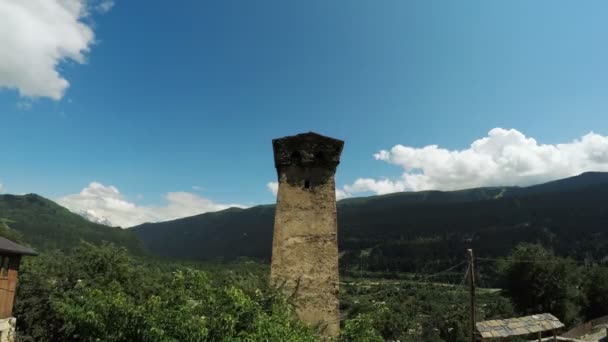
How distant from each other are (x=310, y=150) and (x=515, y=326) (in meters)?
17.4

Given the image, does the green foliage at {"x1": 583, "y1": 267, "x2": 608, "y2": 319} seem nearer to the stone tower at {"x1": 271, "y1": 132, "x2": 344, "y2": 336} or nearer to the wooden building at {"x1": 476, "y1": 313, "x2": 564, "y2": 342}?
the wooden building at {"x1": 476, "y1": 313, "x2": 564, "y2": 342}

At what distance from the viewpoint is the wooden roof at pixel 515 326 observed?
61.0ft

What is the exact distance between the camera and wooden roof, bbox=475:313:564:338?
18594 mm

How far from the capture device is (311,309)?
884 cm

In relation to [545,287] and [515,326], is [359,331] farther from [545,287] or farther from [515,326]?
[545,287]

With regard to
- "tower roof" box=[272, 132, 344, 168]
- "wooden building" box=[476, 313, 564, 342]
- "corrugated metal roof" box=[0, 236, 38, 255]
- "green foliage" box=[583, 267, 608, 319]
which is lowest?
"green foliage" box=[583, 267, 608, 319]

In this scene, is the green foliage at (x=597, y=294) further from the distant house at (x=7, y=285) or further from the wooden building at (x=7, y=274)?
the wooden building at (x=7, y=274)

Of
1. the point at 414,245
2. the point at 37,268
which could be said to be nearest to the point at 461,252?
the point at 414,245

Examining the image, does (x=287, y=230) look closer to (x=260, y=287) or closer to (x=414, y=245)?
(x=260, y=287)

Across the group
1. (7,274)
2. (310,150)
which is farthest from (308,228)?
(7,274)

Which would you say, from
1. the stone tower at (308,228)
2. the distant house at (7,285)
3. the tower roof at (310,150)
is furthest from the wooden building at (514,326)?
the distant house at (7,285)

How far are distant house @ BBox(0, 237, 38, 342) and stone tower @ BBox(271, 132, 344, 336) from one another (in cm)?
1618

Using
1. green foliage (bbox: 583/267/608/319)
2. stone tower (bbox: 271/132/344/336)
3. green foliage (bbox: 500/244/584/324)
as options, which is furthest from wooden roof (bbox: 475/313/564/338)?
green foliage (bbox: 583/267/608/319)

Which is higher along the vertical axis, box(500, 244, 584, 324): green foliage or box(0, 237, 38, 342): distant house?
box(0, 237, 38, 342): distant house
